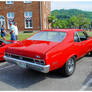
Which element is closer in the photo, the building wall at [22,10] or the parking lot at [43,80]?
the parking lot at [43,80]

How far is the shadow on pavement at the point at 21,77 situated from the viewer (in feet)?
11.8

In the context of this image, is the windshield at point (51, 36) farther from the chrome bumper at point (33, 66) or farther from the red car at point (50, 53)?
the chrome bumper at point (33, 66)

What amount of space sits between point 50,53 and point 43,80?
1.03 meters

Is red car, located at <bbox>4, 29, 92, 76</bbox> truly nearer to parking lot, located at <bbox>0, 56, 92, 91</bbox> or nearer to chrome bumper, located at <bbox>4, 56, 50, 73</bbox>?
chrome bumper, located at <bbox>4, 56, 50, 73</bbox>

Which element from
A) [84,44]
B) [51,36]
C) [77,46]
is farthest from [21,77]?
[84,44]

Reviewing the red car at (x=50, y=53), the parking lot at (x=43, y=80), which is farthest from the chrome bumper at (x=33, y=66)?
the parking lot at (x=43, y=80)

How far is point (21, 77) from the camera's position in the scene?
4.03m

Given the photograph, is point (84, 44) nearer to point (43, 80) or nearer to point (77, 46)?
point (77, 46)

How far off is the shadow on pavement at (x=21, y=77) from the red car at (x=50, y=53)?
20.1 inches

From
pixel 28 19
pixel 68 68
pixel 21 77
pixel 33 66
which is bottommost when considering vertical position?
pixel 21 77

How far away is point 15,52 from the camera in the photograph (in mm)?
3771

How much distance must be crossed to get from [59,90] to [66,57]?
1029mm

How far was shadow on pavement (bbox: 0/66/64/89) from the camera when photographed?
3.60 meters

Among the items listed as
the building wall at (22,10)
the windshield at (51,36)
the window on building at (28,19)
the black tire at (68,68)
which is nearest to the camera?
the black tire at (68,68)
